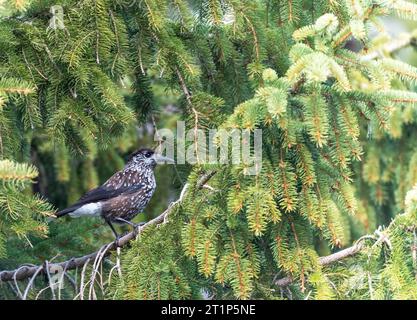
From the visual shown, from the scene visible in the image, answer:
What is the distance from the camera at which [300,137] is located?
161 inches

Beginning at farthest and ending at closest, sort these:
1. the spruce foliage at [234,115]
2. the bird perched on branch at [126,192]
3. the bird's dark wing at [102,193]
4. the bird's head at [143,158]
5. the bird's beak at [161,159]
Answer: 1. the bird's head at [143,158]
2. the bird perched on branch at [126,192]
3. the bird's dark wing at [102,193]
4. the bird's beak at [161,159]
5. the spruce foliage at [234,115]

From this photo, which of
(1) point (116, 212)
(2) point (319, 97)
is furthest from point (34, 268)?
(2) point (319, 97)

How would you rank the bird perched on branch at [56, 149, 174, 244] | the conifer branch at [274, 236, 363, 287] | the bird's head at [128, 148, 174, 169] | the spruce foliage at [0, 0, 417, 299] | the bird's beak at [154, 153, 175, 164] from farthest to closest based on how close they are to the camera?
the bird's head at [128, 148, 174, 169] < the bird perched on branch at [56, 149, 174, 244] < the bird's beak at [154, 153, 175, 164] < the conifer branch at [274, 236, 363, 287] < the spruce foliage at [0, 0, 417, 299]

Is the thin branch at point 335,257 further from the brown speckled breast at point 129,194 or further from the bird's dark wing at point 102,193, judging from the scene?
the brown speckled breast at point 129,194

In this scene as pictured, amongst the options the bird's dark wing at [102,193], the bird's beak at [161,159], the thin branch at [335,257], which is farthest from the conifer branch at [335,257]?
the bird's dark wing at [102,193]

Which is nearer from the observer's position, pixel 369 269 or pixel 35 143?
pixel 369 269

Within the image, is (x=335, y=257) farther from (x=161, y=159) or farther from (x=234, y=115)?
(x=161, y=159)

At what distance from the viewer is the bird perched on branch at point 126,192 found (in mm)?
6484

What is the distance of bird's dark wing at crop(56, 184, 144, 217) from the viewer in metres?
6.26

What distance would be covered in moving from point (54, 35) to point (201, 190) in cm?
119

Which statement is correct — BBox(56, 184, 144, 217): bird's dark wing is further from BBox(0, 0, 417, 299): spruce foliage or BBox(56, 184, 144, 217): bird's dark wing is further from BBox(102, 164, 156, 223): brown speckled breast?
BBox(0, 0, 417, 299): spruce foliage

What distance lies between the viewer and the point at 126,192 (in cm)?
667

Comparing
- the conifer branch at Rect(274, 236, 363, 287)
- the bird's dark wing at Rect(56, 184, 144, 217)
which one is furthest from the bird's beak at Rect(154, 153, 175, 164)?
the conifer branch at Rect(274, 236, 363, 287)
